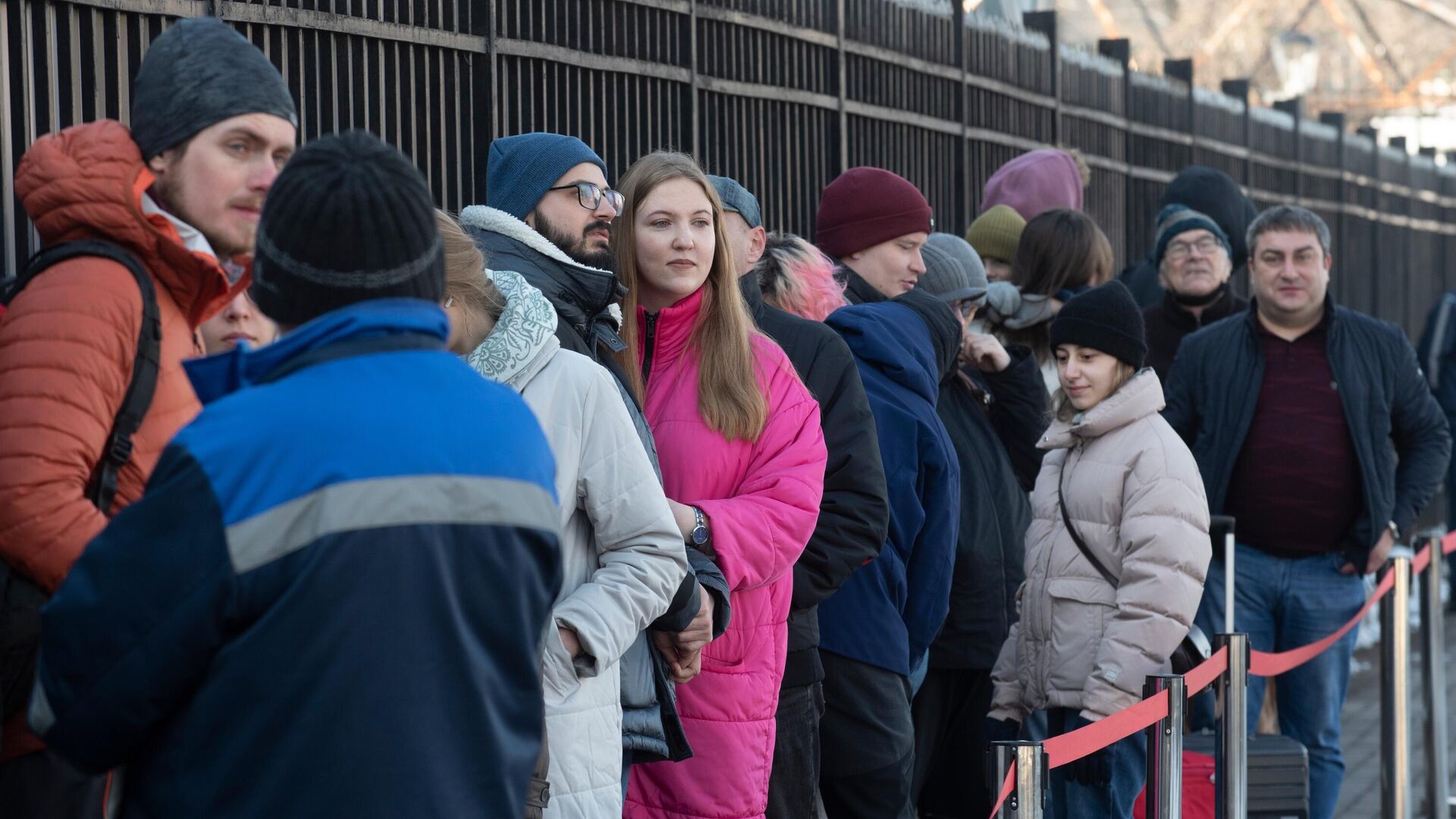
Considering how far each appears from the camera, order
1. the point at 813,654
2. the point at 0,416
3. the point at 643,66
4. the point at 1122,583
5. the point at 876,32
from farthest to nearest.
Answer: the point at 876,32 → the point at 643,66 → the point at 1122,583 → the point at 813,654 → the point at 0,416

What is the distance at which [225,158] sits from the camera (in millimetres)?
2898

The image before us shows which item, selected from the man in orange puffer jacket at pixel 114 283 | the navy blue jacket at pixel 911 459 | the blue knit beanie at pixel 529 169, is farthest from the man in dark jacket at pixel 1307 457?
the man in orange puffer jacket at pixel 114 283

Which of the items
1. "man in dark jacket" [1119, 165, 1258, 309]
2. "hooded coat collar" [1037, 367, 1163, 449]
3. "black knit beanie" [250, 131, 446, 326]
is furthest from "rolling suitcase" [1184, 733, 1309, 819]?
"black knit beanie" [250, 131, 446, 326]

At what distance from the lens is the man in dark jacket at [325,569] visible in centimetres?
197

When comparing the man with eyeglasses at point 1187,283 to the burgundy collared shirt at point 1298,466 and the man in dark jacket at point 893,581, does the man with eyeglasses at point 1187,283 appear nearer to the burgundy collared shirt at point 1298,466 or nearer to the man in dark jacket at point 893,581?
the burgundy collared shirt at point 1298,466

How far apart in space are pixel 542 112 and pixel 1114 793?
8.04 feet

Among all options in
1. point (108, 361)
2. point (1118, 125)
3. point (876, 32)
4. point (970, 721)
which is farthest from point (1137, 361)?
point (1118, 125)

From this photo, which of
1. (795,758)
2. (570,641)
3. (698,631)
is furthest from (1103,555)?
(570,641)

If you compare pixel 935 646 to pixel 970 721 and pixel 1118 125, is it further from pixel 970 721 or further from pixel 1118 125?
pixel 1118 125

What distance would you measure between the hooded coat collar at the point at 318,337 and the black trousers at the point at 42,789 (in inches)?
29.2

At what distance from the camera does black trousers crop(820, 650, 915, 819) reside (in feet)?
14.1

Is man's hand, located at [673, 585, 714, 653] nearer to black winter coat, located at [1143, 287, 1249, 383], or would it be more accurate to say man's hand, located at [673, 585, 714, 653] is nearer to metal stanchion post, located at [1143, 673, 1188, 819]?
metal stanchion post, located at [1143, 673, 1188, 819]

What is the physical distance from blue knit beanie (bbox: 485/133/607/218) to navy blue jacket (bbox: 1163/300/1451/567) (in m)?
3.26

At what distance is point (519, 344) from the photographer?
316cm
